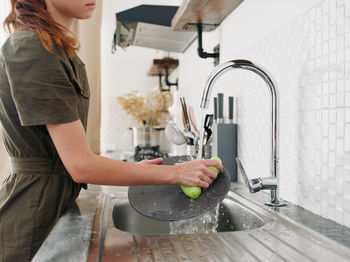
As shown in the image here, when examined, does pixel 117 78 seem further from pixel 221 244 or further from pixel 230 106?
pixel 221 244

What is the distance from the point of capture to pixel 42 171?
785 mm

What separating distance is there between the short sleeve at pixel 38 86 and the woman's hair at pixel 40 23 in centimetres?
4

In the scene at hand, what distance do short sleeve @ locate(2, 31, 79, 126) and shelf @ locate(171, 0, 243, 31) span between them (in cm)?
81

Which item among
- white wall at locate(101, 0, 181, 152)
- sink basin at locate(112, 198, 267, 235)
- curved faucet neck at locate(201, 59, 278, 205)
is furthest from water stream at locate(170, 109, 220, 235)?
white wall at locate(101, 0, 181, 152)

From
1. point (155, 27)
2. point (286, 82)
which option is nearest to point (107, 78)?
point (155, 27)

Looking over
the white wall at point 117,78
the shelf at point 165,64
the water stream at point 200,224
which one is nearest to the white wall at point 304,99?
the water stream at point 200,224

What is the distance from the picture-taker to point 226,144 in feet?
4.17

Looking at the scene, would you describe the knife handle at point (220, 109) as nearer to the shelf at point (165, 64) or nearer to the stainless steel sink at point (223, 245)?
the stainless steel sink at point (223, 245)

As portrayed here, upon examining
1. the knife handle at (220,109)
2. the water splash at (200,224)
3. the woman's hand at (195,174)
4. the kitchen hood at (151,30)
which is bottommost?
the water splash at (200,224)

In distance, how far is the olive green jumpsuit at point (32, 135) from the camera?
2.07ft

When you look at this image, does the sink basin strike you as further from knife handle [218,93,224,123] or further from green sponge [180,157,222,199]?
knife handle [218,93,224,123]

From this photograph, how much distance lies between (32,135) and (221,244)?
18.7 inches

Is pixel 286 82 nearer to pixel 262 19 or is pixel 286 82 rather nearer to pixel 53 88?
pixel 262 19

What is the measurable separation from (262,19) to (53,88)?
0.79 meters
